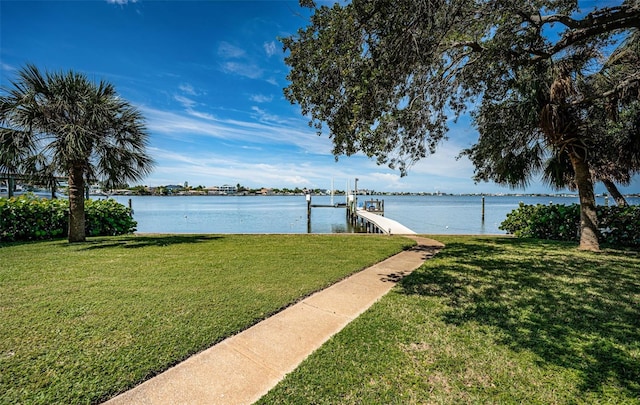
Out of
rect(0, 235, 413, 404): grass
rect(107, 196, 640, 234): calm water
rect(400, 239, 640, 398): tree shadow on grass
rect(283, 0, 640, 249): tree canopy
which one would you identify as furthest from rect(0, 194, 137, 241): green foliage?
rect(400, 239, 640, 398): tree shadow on grass

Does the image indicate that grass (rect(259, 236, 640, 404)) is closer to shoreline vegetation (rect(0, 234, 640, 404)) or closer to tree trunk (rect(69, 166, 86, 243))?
shoreline vegetation (rect(0, 234, 640, 404))

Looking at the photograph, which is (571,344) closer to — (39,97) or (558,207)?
(558,207)

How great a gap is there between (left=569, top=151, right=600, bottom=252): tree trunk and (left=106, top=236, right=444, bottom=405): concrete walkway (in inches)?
300

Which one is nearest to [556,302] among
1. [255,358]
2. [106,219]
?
[255,358]

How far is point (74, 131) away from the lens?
794 centimetres

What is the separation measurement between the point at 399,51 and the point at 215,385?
5.16 meters

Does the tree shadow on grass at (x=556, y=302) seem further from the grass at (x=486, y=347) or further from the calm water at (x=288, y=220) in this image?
the calm water at (x=288, y=220)

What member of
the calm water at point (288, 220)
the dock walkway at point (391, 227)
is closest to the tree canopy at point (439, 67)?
the dock walkway at point (391, 227)

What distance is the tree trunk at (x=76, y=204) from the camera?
29.2ft

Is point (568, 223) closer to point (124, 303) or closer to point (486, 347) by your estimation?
point (486, 347)

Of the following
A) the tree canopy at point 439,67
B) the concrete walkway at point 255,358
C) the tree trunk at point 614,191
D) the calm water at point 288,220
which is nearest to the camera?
the concrete walkway at point 255,358

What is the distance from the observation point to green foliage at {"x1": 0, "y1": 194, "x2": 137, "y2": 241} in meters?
9.28

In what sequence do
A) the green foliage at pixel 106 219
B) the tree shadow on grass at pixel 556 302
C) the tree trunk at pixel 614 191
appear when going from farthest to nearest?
the green foliage at pixel 106 219
the tree trunk at pixel 614 191
the tree shadow on grass at pixel 556 302

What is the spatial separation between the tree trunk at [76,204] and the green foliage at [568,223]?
54.1ft
